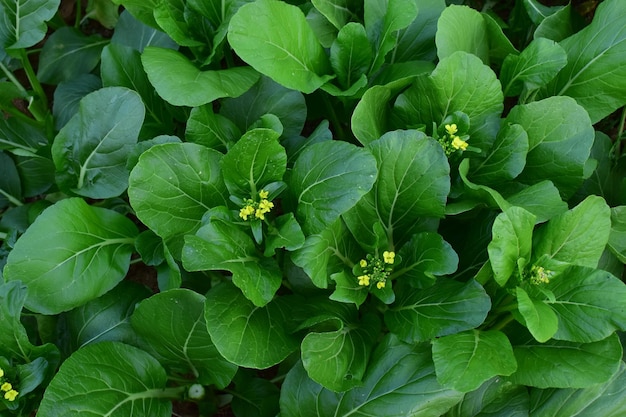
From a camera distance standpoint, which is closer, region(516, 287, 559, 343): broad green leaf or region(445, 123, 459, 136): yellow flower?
region(516, 287, 559, 343): broad green leaf

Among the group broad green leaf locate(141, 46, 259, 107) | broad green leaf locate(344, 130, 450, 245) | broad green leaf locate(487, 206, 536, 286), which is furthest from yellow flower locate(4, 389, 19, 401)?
broad green leaf locate(487, 206, 536, 286)

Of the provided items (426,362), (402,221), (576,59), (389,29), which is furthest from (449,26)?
(426,362)

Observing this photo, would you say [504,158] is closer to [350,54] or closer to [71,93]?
[350,54]

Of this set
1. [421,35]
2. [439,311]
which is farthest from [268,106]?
[439,311]

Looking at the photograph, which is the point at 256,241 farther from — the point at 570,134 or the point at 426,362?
the point at 570,134

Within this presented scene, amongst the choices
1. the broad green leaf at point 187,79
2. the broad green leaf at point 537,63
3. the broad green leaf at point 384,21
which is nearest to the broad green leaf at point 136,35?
the broad green leaf at point 187,79

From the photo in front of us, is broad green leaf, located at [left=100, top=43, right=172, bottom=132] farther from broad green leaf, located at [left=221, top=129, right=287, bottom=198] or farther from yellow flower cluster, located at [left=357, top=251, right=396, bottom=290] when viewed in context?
yellow flower cluster, located at [left=357, top=251, right=396, bottom=290]

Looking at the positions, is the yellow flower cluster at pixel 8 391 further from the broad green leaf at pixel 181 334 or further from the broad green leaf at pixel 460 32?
the broad green leaf at pixel 460 32
